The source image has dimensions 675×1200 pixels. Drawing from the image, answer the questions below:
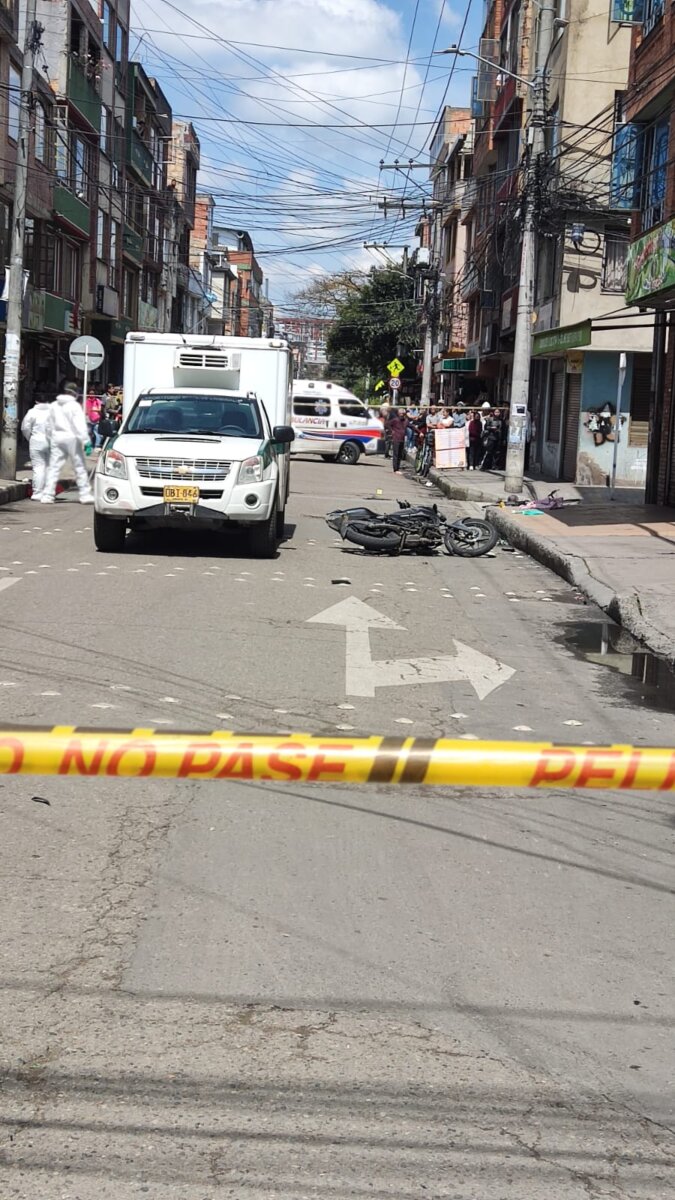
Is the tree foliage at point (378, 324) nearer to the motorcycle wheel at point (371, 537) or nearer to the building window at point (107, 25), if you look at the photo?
the building window at point (107, 25)

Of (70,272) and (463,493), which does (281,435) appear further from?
(70,272)

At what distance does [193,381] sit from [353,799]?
39.7ft

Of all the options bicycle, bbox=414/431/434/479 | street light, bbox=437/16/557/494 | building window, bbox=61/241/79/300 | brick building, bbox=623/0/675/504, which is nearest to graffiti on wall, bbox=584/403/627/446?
street light, bbox=437/16/557/494

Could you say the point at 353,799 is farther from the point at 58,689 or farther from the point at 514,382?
the point at 514,382

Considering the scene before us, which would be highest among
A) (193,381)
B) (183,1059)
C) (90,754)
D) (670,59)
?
(670,59)

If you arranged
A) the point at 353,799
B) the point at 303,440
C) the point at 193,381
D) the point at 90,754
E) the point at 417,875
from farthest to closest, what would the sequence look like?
the point at 303,440 → the point at 193,381 → the point at 353,799 → the point at 417,875 → the point at 90,754

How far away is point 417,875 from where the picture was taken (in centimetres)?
493

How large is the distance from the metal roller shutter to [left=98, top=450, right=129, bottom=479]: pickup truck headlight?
19.5 m

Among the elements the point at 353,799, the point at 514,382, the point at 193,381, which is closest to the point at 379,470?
the point at 514,382

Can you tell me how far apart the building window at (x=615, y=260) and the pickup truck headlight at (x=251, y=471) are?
1882 cm

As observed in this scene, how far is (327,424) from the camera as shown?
141ft

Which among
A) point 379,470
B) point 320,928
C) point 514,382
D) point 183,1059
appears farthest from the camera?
point 379,470

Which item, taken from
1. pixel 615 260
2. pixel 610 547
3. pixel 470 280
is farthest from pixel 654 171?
pixel 470 280

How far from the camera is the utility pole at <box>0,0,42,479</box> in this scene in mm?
23297
